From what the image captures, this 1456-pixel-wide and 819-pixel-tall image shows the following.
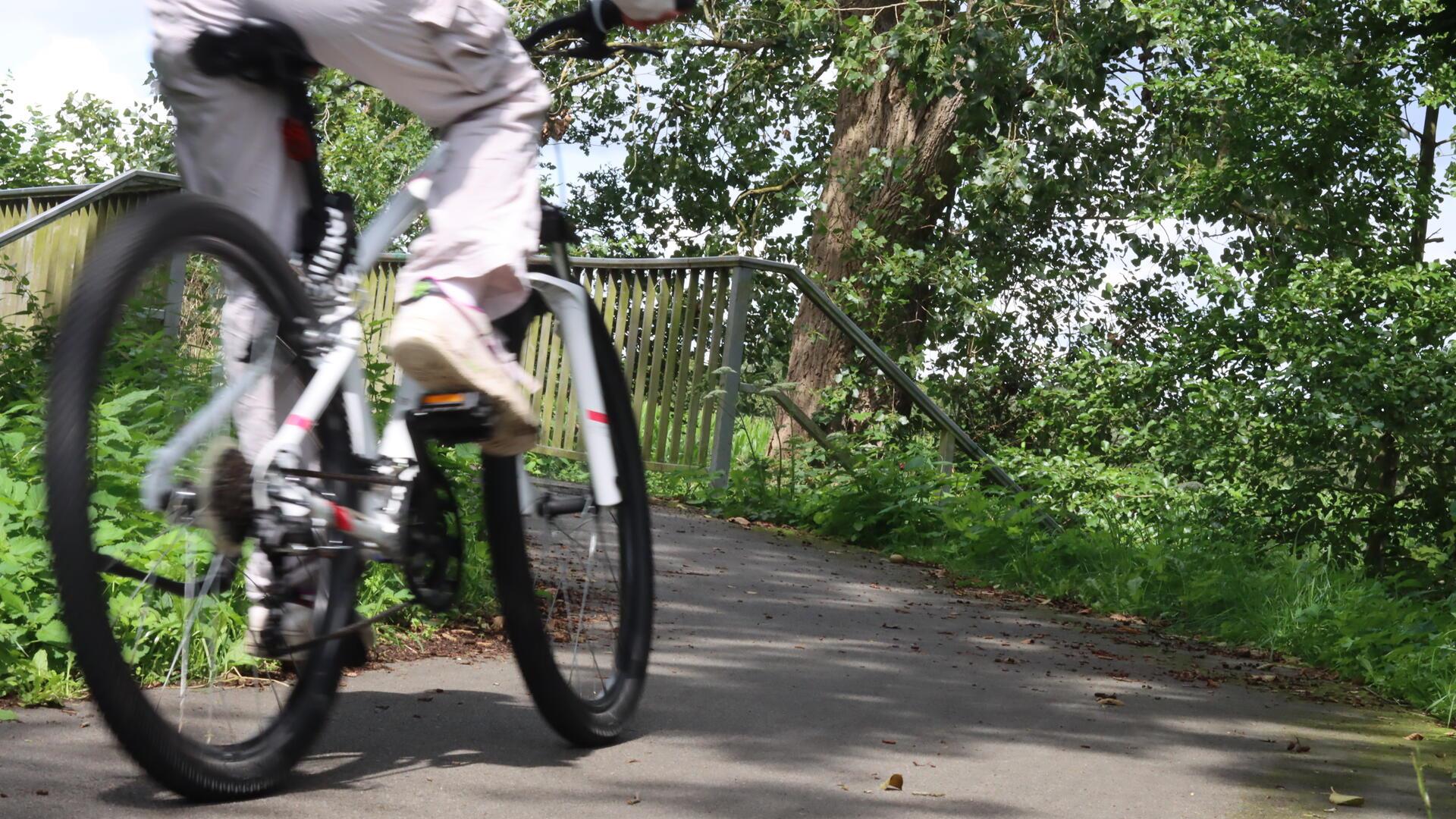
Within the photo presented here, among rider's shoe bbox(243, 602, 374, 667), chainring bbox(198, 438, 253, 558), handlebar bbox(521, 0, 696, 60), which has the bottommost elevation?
rider's shoe bbox(243, 602, 374, 667)

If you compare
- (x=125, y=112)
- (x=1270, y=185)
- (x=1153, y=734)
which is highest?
(x=125, y=112)

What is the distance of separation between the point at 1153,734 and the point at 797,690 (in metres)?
0.88

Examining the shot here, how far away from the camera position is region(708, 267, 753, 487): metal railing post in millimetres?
8047

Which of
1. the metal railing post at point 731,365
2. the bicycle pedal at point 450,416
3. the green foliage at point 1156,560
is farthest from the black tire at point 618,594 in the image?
the metal railing post at point 731,365

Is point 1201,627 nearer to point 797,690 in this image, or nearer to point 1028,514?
point 1028,514

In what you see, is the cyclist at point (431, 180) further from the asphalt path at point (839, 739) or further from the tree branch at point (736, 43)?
the tree branch at point (736, 43)

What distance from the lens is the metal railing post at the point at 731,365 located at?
8047 mm

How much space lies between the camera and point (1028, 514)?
6.86m

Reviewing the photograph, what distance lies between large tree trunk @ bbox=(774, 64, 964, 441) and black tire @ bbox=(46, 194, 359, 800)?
921 centimetres

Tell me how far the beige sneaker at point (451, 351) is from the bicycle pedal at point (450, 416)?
3 centimetres

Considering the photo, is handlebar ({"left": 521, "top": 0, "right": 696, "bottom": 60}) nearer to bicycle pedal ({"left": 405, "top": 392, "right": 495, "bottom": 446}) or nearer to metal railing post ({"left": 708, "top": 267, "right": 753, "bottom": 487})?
bicycle pedal ({"left": 405, "top": 392, "right": 495, "bottom": 446})

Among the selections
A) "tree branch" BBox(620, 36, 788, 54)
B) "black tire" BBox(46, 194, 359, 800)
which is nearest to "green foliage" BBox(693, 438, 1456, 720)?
"black tire" BBox(46, 194, 359, 800)

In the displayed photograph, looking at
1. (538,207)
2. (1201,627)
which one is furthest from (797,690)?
(1201,627)

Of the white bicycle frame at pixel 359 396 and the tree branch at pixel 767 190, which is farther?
the tree branch at pixel 767 190
